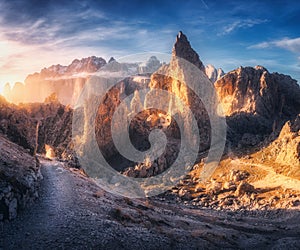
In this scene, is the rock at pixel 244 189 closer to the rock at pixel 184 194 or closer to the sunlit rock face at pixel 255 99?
the rock at pixel 184 194

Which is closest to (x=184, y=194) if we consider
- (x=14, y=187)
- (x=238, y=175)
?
(x=238, y=175)

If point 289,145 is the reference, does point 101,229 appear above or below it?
below

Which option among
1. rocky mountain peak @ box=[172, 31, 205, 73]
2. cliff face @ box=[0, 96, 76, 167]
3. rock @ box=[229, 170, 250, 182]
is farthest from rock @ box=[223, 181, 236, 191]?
rocky mountain peak @ box=[172, 31, 205, 73]

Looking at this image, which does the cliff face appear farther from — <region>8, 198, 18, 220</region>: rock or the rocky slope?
<region>8, 198, 18, 220</region>: rock

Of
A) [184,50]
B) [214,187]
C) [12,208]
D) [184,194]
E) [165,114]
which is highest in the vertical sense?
[184,50]

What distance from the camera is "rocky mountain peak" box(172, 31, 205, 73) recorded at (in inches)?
4764

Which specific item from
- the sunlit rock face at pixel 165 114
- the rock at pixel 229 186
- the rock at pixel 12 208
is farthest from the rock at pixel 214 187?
the rock at pixel 12 208

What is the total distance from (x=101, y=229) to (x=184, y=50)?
107 m

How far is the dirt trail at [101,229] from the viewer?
20.9 metres

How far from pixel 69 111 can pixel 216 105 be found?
5417cm

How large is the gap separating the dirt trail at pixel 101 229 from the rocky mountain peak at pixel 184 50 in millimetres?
89061

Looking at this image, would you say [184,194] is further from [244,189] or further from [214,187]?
[244,189]

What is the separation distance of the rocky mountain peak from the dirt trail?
3506 inches

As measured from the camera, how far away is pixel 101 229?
23.7 m
